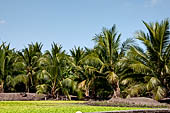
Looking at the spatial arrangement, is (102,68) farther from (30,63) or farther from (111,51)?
(30,63)

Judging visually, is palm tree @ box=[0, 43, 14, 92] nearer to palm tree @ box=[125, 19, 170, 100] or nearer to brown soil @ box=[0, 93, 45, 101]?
brown soil @ box=[0, 93, 45, 101]

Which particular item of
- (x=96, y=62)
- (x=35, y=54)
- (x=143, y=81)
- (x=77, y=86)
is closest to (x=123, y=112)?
(x=143, y=81)

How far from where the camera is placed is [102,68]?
17438mm

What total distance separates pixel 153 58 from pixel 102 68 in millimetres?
4070

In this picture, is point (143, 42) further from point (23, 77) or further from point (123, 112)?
point (23, 77)

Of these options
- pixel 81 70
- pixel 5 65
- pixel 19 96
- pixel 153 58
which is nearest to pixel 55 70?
pixel 81 70

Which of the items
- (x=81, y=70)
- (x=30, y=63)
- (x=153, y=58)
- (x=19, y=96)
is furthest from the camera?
(x=30, y=63)

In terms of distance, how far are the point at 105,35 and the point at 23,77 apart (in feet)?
31.0

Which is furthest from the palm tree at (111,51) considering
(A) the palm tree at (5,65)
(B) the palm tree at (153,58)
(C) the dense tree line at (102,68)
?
(A) the palm tree at (5,65)

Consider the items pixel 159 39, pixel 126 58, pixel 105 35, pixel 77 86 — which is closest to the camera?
pixel 159 39

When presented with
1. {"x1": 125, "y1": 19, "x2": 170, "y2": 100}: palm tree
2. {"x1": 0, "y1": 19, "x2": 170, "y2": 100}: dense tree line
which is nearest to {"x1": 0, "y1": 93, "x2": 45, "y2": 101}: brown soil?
{"x1": 0, "y1": 19, "x2": 170, "y2": 100}: dense tree line

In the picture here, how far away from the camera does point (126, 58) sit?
1605 centimetres

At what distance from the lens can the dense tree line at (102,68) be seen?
14.6 meters

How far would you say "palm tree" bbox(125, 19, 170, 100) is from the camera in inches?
564
